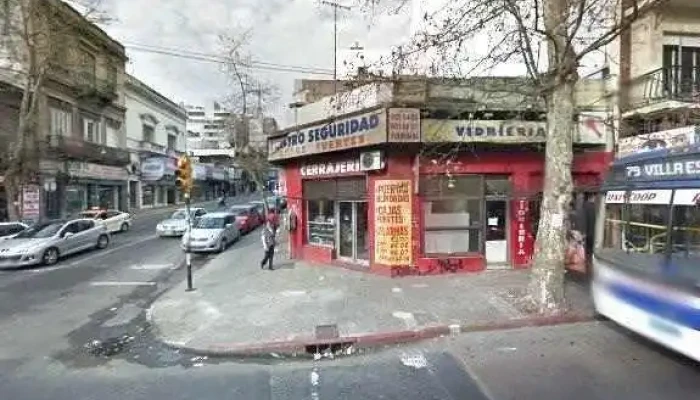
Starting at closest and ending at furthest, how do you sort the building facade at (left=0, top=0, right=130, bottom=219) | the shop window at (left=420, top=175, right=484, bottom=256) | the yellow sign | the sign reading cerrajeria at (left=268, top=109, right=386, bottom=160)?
the sign reading cerrajeria at (left=268, top=109, right=386, bottom=160) → the yellow sign → the shop window at (left=420, top=175, right=484, bottom=256) → the building facade at (left=0, top=0, right=130, bottom=219)

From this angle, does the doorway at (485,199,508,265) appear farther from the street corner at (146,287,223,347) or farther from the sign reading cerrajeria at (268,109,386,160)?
the street corner at (146,287,223,347)

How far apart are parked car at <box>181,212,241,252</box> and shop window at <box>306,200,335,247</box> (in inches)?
202

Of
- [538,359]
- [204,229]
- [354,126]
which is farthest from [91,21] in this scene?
[538,359]

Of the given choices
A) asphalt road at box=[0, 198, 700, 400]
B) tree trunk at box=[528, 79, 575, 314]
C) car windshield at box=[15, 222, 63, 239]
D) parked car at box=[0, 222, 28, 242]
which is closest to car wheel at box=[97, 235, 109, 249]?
car windshield at box=[15, 222, 63, 239]

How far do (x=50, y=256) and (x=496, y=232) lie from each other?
1407 centimetres

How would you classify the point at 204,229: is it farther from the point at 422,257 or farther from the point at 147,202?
the point at 147,202

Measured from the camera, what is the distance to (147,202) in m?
50.0

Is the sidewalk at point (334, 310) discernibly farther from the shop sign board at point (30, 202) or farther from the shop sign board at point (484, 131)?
the shop sign board at point (30, 202)

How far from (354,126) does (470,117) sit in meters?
2.66

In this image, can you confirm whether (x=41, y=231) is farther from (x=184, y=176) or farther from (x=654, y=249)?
(x=654, y=249)

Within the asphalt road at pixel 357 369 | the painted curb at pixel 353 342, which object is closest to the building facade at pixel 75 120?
the asphalt road at pixel 357 369

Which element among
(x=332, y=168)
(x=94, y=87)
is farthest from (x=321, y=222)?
(x=94, y=87)

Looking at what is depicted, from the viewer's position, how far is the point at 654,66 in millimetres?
14266

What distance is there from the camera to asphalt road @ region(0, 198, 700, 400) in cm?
580
